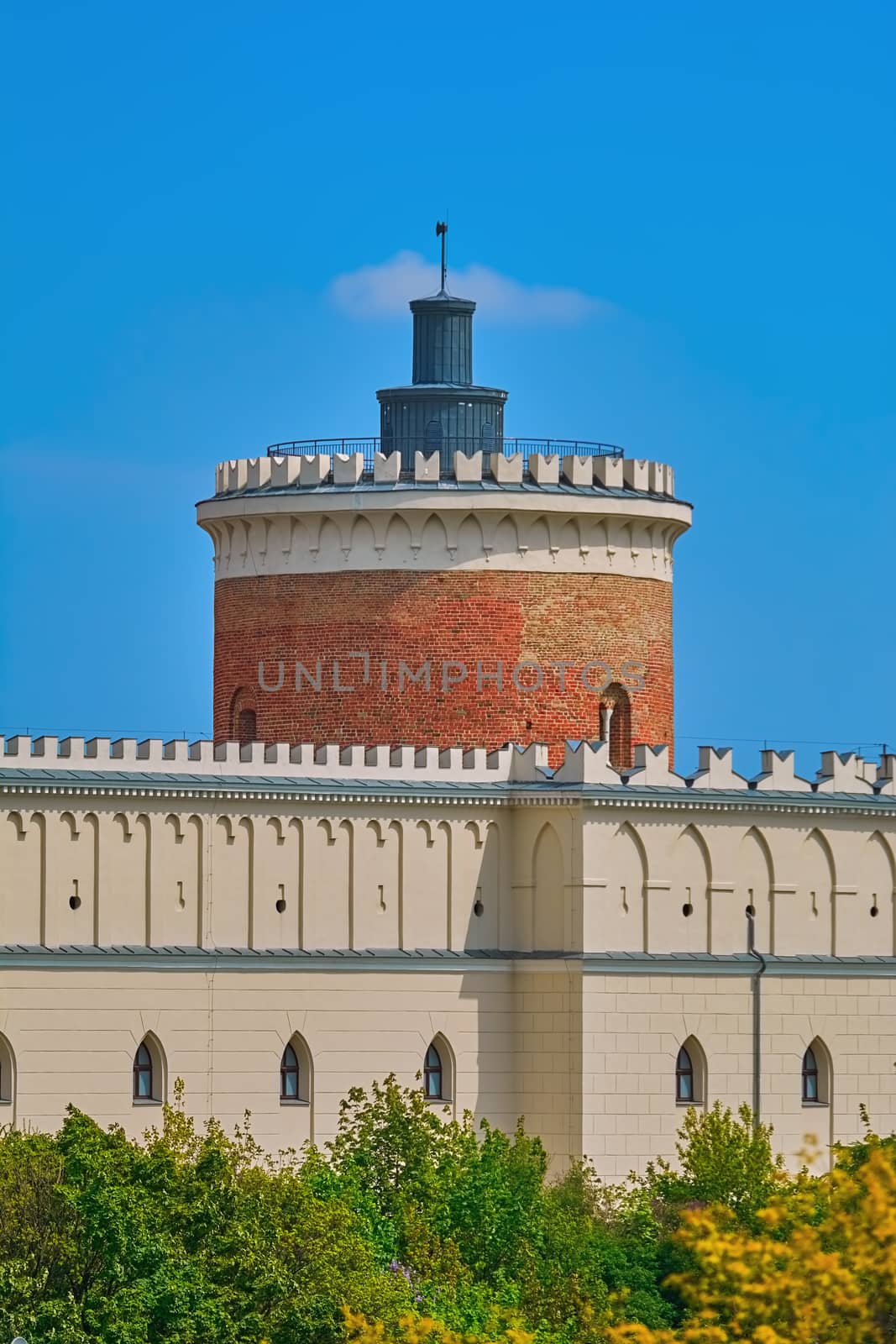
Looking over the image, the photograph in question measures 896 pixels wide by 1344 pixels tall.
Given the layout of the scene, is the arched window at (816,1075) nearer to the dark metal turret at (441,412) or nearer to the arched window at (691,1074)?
the arched window at (691,1074)

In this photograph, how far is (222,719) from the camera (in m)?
76.3

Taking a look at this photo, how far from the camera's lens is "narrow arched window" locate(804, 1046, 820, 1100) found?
72125 millimetres

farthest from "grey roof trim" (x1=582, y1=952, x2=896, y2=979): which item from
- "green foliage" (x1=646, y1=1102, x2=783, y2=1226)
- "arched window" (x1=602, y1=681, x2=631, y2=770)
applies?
"arched window" (x1=602, y1=681, x2=631, y2=770)

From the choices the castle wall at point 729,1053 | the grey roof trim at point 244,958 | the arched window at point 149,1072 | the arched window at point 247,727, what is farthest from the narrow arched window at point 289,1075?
the arched window at point 247,727

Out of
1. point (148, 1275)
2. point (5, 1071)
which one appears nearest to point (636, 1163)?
point (5, 1071)

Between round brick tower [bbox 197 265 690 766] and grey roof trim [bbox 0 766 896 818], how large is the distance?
3.41 m

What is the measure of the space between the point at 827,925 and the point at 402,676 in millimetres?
8088

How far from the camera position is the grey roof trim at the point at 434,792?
66.1 m

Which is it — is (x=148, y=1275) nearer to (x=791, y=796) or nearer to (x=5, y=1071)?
(x=5, y=1071)

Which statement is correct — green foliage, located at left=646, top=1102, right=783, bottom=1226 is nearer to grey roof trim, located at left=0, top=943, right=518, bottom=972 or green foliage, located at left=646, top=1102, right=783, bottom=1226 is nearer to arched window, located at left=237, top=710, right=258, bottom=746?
grey roof trim, located at left=0, top=943, right=518, bottom=972

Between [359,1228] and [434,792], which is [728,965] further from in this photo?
[359,1228]

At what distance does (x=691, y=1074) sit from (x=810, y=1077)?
2.59 metres

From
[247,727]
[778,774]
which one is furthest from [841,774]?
[247,727]

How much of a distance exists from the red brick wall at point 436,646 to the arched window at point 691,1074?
6.29m
